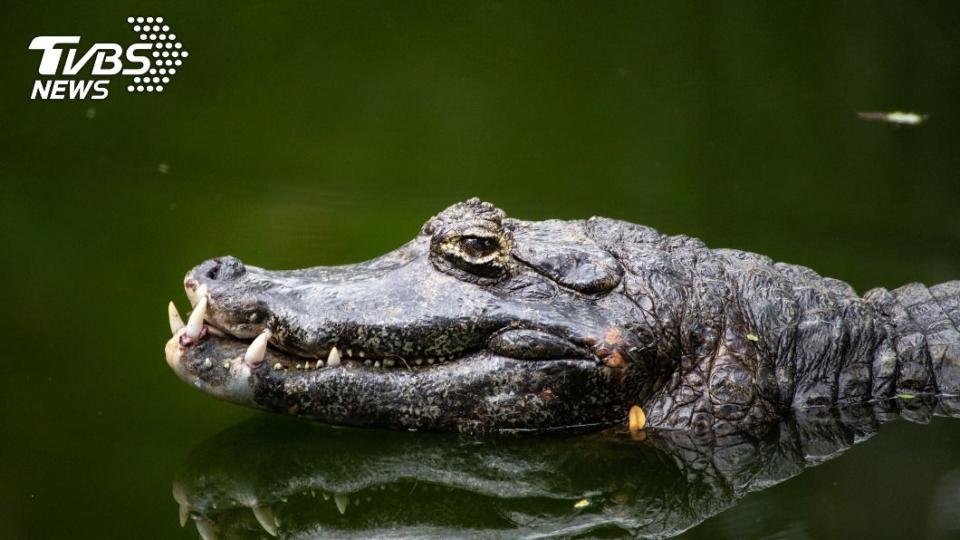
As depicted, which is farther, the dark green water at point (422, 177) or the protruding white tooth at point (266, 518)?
the dark green water at point (422, 177)

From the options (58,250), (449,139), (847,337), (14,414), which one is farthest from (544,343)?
(449,139)

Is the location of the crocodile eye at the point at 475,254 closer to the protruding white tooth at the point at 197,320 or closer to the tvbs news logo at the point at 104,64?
the protruding white tooth at the point at 197,320

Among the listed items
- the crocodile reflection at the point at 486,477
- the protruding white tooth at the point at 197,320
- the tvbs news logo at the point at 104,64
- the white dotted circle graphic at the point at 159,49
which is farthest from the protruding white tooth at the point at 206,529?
the white dotted circle graphic at the point at 159,49

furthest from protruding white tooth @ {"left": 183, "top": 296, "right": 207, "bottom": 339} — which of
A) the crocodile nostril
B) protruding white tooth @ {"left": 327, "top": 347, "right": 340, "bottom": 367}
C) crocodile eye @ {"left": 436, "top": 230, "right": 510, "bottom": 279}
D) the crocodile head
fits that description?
crocodile eye @ {"left": 436, "top": 230, "right": 510, "bottom": 279}

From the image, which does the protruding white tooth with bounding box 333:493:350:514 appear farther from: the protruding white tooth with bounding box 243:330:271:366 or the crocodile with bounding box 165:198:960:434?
the protruding white tooth with bounding box 243:330:271:366

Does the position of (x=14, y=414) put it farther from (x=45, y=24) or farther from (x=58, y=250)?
(x=45, y=24)

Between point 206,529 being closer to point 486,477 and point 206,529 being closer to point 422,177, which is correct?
point 486,477

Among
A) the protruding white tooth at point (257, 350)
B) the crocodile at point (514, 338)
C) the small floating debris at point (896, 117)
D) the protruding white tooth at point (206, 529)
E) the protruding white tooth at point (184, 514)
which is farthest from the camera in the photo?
the small floating debris at point (896, 117)
